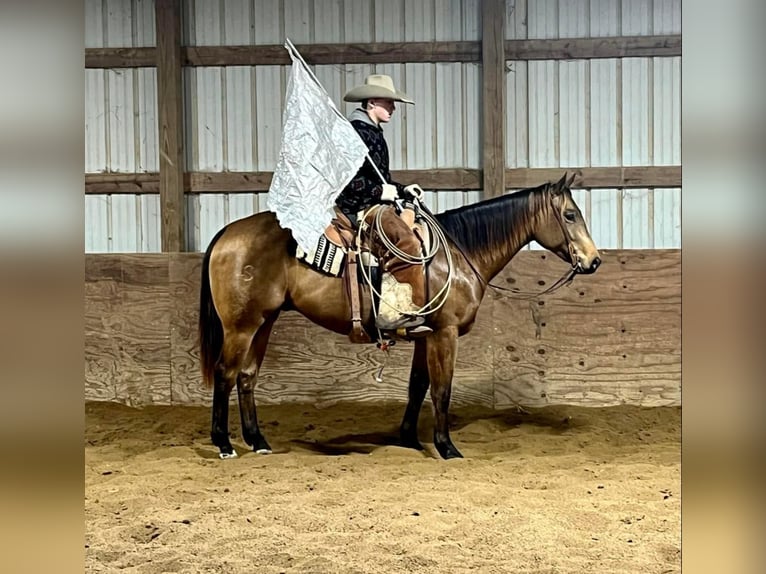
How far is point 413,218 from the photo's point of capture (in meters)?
2.74

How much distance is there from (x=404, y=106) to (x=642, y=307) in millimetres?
1522

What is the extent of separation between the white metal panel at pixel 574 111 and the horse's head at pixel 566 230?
52cm

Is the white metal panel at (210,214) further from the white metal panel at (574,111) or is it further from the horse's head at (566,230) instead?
the white metal panel at (574,111)

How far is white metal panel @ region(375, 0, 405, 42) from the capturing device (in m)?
3.21

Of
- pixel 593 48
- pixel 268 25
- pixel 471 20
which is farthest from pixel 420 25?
pixel 593 48

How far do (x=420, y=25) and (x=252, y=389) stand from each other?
175 cm

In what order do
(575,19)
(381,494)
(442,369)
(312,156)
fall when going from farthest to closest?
(575,19), (442,369), (312,156), (381,494)

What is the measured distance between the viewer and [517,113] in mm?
3402

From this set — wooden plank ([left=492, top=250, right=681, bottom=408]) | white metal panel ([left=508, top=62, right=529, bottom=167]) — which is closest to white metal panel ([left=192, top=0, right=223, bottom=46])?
white metal panel ([left=508, top=62, right=529, bottom=167])

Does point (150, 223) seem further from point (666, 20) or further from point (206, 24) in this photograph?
point (666, 20)

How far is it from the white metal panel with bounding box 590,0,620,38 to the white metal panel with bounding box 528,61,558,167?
0.74 feet

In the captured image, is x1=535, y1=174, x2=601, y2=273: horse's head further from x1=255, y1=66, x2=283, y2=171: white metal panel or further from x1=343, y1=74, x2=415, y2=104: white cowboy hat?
x1=255, y1=66, x2=283, y2=171: white metal panel
